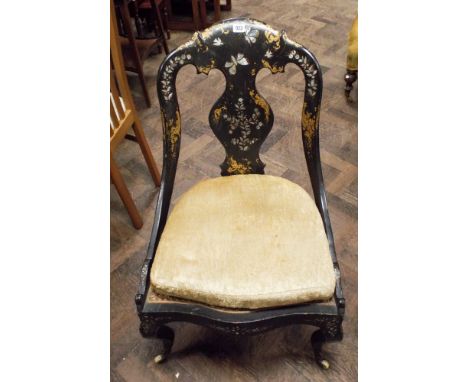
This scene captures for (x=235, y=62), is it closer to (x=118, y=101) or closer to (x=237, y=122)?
(x=237, y=122)

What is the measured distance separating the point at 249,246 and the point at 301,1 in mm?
3104

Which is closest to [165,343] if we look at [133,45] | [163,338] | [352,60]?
[163,338]

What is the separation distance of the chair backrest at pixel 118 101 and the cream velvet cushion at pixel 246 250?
23.8 inches

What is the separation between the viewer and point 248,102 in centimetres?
117

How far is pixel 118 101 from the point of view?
64.8 inches

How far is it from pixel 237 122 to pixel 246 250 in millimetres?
387

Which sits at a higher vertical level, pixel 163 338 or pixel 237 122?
pixel 237 122

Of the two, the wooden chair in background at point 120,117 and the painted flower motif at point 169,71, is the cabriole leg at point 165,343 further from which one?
the painted flower motif at point 169,71

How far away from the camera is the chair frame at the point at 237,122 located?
101cm

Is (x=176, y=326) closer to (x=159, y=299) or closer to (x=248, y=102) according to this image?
(x=159, y=299)

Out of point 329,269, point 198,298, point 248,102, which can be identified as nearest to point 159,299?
point 198,298

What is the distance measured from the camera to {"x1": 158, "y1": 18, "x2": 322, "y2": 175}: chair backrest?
1.06 m

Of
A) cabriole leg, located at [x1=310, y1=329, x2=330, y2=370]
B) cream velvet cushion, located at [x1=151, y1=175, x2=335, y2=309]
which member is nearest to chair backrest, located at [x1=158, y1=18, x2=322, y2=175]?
cream velvet cushion, located at [x1=151, y1=175, x2=335, y2=309]

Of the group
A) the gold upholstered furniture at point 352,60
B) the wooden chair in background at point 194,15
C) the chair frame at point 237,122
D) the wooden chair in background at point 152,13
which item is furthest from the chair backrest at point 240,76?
the wooden chair in background at point 194,15
